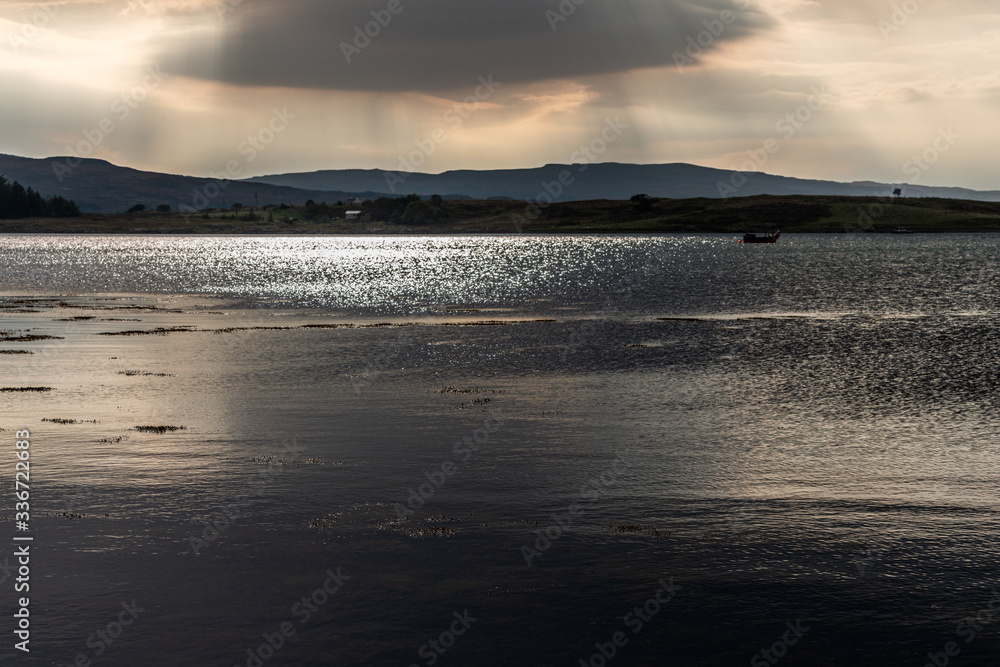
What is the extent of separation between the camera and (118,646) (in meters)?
11.8

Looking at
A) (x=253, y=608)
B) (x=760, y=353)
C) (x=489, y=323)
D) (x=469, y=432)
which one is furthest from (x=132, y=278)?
(x=253, y=608)

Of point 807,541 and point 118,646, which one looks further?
point 807,541

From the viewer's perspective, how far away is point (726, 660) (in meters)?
11.6

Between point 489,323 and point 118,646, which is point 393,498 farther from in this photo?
point 489,323

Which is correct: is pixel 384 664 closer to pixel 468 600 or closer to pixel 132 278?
pixel 468 600

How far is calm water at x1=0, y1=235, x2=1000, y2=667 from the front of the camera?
12344 mm

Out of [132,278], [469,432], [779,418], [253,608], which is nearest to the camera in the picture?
[253,608]

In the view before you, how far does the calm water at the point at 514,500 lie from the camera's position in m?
12.3

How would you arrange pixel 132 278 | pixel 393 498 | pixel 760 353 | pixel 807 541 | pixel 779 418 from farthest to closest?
pixel 132 278
pixel 760 353
pixel 779 418
pixel 393 498
pixel 807 541

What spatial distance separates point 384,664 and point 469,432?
1324 cm

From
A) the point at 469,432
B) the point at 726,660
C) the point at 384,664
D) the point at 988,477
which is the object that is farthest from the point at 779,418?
the point at 384,664

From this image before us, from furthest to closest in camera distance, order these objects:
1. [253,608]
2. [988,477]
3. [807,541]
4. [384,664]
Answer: [988,477] < [807,541] < [253,608] < [384,664]

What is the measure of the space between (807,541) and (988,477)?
6.90m

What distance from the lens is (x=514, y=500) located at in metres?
18.3
